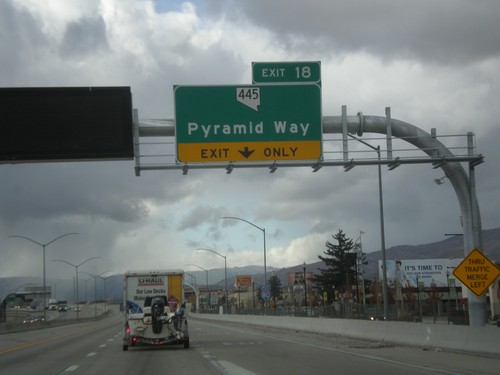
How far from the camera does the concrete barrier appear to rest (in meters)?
20.5

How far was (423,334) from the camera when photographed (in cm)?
2481

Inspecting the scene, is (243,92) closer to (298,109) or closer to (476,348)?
(298,109)

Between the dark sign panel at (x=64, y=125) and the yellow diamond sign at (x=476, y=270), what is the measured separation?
10.5m

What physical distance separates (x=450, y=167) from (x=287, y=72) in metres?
5.87

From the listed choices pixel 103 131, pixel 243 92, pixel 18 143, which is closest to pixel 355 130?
pixel 243 92

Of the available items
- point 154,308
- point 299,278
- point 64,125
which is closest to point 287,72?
point 64,125

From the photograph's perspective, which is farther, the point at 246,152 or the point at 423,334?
the point at 423,334

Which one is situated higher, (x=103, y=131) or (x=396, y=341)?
(x=103, y=131)

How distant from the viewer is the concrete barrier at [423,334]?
20478mm

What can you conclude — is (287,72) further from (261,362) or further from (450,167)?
(261,362)

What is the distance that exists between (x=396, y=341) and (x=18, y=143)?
16.4 m

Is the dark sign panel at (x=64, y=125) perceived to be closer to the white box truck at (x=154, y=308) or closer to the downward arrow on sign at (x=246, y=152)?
the downward arrow on sign at (x=246, y=152)

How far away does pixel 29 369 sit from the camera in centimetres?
2002

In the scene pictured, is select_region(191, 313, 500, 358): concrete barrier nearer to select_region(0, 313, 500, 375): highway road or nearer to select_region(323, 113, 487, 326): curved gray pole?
select_region(0, 313, 500, 375): highway road
